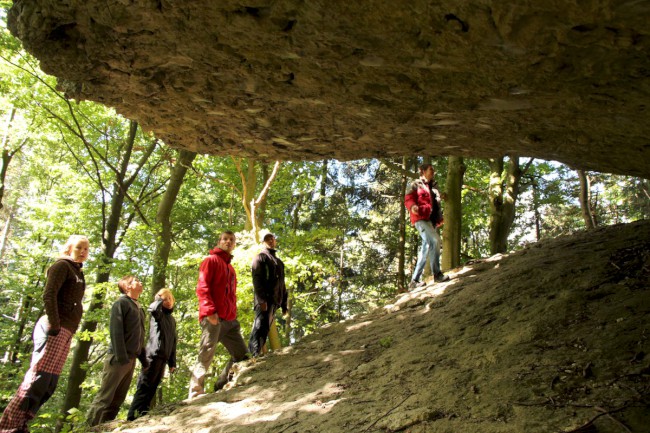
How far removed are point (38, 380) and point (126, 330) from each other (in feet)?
3.73

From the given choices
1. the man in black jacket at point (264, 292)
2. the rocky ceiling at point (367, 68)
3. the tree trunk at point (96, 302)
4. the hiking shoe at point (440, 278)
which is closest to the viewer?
the rocky ceiling at point (367, 68)

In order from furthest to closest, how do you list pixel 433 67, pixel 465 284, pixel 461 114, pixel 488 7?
pixel 465 284 < pixel 461 114 < pixel 433 67 < pixel 488 7

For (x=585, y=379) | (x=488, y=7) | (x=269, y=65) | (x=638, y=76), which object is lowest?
(x=585, y=379)

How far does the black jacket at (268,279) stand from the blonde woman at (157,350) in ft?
4.13

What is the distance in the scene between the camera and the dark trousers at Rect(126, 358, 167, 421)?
5.42 metres

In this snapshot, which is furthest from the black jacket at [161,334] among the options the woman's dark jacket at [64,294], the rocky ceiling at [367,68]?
the rocky ceiling at [367,68]

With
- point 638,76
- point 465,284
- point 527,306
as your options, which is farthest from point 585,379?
point 465,284

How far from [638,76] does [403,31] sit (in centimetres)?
139

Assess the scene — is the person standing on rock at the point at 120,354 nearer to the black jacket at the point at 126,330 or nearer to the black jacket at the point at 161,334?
the black jacket at the point at 126,330

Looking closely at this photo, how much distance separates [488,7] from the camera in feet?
6.68

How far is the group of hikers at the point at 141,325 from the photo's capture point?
4.52 metres

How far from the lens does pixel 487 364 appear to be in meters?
3.38

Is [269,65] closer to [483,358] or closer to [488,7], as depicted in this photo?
[488,7]

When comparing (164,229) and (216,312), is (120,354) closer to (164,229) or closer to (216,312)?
(216,312)
